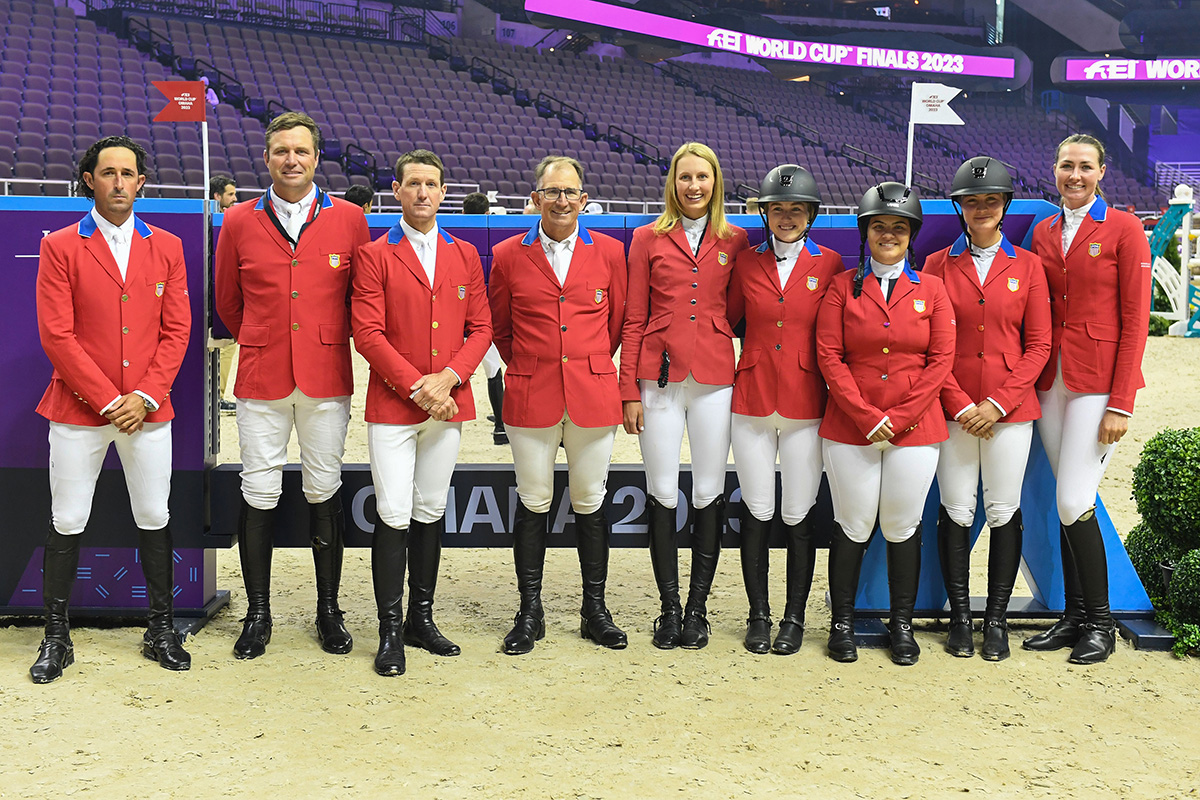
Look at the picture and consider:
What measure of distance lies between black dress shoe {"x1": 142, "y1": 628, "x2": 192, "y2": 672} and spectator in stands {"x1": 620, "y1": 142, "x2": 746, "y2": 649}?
1562 millimetres

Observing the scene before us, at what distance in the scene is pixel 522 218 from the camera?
370 cm

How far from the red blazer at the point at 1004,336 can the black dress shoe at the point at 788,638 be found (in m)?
0.86

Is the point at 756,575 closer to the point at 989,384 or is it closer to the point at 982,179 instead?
the point at 989,384

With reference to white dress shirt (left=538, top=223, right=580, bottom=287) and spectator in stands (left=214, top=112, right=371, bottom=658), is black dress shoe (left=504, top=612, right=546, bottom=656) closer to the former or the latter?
spectator in stands (left=214, top=112, right=371, bottom=658)

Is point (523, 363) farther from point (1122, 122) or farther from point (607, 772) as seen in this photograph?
point (1122, 122)

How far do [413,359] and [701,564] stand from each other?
1161mm

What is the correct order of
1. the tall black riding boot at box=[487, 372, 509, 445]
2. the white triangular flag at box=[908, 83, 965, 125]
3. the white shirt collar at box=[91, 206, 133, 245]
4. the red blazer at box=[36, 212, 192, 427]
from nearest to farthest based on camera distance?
the red blazer at box=[36, 212, 192, 427] < the white shirt collar at box=[91, 206, 133, 245] < the white triangular flag at box=[908, 83, 965, 125] < the tall black riding boot at box=[487, 372, 509, 445]

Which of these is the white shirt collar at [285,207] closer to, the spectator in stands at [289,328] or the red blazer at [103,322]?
the spectator in stands at [289,328]

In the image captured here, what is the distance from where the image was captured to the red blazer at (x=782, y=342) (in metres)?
3.20

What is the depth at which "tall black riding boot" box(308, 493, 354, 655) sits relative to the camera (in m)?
3.32

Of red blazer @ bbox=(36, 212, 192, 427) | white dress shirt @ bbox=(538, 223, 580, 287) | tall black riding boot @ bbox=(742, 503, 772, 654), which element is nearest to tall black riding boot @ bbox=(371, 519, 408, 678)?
red blazer @ bbox=(36, 212, 192, 427)

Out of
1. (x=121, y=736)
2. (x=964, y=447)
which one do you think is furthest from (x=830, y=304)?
(x=121, y=736)

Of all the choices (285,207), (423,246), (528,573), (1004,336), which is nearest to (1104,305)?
(1004,336)

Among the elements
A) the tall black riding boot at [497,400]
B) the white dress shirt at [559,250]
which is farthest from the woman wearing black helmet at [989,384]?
the tall black riding boot at [497,400]
